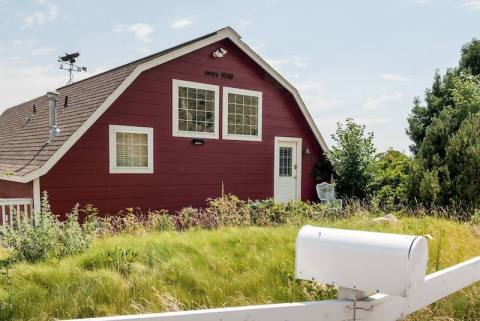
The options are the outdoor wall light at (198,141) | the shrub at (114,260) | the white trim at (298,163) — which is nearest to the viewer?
the shrub at (114,260)

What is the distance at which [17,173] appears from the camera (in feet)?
30.9

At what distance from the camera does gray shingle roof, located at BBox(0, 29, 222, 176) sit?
938 cm

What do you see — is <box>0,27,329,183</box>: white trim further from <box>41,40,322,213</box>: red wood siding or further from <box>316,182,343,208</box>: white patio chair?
<box>316,182,343,208</box>: white patio chair

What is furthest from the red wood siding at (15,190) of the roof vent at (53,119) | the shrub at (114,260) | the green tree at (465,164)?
the green tree at (465,164)

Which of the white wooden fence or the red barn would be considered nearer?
the white wooden fence

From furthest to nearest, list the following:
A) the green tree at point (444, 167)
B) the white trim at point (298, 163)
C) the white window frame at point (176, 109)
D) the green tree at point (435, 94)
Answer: the green tree at point (435, 94) → the white trim at point (298, 163) → the white window frame at point (176, 109) → the green tree at point (444, 167)

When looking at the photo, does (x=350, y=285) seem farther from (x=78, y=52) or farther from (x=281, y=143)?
(x=78, y=52)

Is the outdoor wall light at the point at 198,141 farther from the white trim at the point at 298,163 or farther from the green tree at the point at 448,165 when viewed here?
the green tree at the point at 448,165

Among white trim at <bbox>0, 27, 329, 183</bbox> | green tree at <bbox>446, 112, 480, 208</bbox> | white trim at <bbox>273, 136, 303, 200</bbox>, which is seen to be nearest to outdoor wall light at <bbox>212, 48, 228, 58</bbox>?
white trim at <bbox>0, 27, 329, 183</bbox>

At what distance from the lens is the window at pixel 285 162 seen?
13336 mm

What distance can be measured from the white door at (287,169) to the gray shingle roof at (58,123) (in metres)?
4.33

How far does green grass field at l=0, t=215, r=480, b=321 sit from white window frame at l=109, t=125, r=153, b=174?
509 cm

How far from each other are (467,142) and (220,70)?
261 inches

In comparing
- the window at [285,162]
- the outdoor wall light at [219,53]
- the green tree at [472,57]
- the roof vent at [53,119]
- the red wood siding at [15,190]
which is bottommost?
the red wood siding at [15,190]
